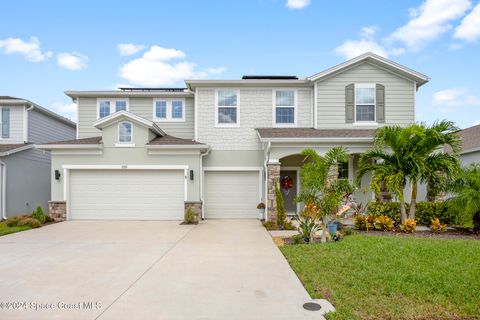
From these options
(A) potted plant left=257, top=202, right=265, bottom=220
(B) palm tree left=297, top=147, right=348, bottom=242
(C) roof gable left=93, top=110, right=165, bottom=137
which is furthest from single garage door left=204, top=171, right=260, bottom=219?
(B) palm tree left=297, top=147, right=348, bottom=242

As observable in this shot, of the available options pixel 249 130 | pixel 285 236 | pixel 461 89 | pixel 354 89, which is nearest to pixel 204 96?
pixel 249 130

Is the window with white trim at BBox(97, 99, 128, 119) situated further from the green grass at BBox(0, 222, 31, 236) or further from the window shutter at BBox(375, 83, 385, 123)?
the window shutter at BBox(375, 83, 385, 123)

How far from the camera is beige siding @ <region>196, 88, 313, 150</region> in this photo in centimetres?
1366

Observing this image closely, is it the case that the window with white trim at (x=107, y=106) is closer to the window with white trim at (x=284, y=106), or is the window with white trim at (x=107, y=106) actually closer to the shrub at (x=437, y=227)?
the window with white trim at (x=284, y=106)

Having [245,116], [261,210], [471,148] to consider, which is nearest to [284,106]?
[245,116]

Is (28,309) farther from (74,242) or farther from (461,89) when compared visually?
(461,89)

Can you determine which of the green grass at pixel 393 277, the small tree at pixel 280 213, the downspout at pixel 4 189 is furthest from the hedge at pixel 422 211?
the downspout at pixel 4 189

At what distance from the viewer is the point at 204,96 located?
13773 millimetres

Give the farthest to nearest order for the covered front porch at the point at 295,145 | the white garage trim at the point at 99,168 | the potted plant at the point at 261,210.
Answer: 1. the white garage trim at the point at 99,168
2. the potted plant at the point at 261,210
3. the covered front porch at the point at 295,145

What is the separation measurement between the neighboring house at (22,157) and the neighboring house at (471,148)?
21413mm

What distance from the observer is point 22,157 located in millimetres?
14156

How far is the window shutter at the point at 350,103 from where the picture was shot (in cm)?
1327

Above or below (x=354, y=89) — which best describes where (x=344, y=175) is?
below

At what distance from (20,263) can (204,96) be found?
31.1 ft
